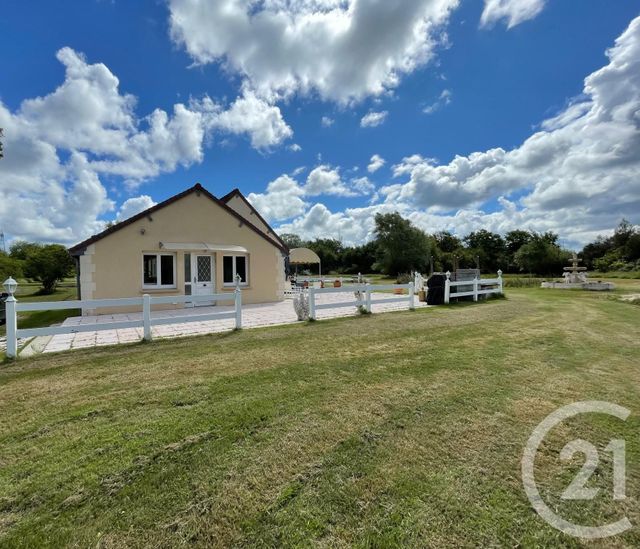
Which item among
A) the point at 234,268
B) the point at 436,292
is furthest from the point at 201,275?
the point at 436,292

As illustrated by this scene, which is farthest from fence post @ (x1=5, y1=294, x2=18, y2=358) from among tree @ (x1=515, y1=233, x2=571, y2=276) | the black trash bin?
tree @ (x1=515, y1=233, x2=571, y2=276)

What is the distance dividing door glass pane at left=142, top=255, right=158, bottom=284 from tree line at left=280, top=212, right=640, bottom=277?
20.8 m

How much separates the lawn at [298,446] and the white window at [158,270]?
274 inches

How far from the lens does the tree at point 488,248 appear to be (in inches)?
2044

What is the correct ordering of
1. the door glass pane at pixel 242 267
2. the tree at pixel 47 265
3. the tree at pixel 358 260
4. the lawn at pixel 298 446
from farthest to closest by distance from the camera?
the tree at pixel 358 260, the tree at pixel 47 265, the door glass pane at pixel 242 267, the lawn at pixel 298 446

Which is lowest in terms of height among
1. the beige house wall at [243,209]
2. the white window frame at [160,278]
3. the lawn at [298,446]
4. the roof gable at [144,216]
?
the lawn at [298,446]

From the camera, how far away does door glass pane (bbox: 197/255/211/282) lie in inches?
532

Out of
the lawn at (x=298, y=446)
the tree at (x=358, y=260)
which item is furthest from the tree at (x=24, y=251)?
the tree at (x=358, y=260)

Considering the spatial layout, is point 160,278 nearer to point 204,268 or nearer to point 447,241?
point 204,268

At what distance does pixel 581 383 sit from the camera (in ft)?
14.9

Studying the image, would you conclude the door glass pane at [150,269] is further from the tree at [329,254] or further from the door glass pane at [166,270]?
the tree at [329,254]

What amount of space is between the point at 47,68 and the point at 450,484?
17664 millimetres

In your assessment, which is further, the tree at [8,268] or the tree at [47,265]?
the tree at [47,265]

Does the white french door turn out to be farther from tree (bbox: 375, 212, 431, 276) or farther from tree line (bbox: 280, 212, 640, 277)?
tree (bbox: 375, 212, 431, 276)
